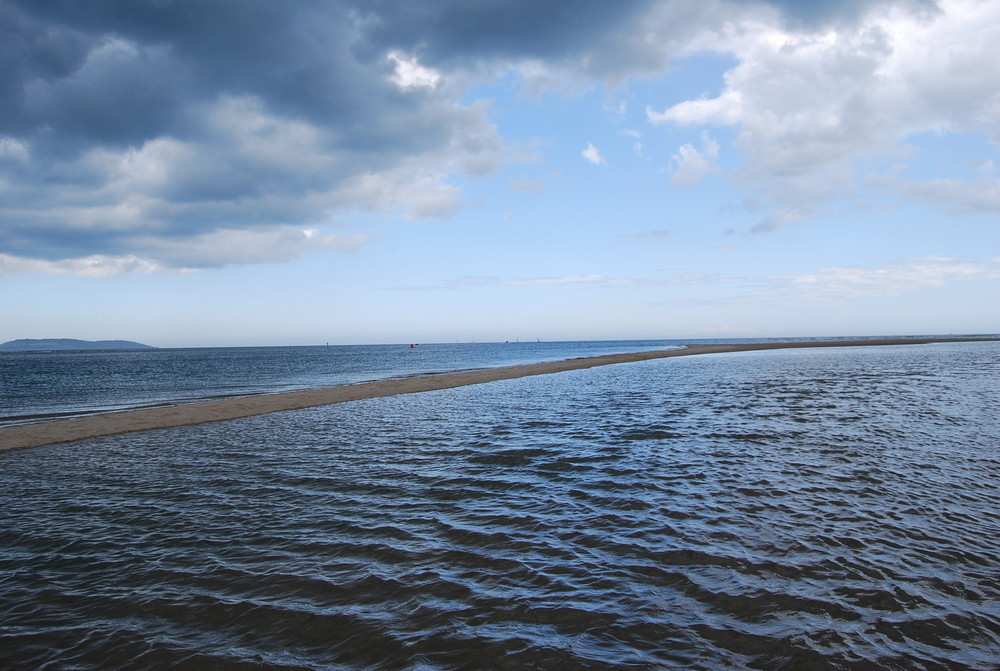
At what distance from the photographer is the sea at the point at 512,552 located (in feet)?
17.5

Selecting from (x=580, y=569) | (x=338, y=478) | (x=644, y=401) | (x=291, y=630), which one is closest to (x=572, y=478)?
(x=580, y=569)

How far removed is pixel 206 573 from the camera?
728 cm

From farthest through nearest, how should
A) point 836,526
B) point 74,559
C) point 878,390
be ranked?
point 878,390
point 836,526
point 74,559

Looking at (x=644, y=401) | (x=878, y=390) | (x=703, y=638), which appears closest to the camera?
(x=703, y=638)

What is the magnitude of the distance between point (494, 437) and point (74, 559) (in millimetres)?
11923

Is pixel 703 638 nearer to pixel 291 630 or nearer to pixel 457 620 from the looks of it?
pixel 457 620

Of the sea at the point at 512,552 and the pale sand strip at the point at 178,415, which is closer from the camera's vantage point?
the sea at the point at 512,552

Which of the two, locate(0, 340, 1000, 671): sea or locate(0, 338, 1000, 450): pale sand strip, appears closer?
locate(0, 340, 1000, 671): sea

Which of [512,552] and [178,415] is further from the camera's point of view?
[178,415]

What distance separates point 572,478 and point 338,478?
19.4 feet

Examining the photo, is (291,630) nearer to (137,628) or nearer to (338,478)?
(137,628)

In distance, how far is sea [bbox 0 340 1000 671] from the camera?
5328mm

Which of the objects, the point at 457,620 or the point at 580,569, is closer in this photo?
the point at 457,620

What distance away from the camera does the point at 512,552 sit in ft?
25.5
